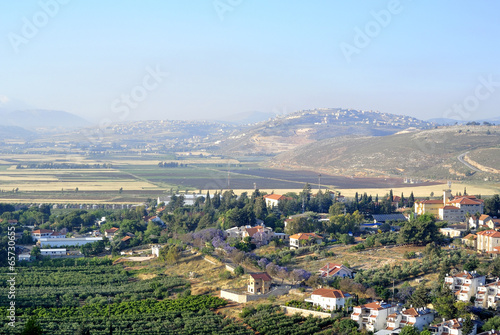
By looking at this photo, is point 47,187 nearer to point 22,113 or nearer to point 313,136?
point 313,136

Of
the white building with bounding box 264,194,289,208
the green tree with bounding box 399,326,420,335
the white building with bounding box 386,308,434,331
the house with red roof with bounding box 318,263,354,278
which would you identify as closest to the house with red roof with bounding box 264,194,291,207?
the white building with bounding box 264,194,289,208

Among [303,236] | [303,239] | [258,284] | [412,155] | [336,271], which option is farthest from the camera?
[412,155]

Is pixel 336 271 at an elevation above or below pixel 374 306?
below

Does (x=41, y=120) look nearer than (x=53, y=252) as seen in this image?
No

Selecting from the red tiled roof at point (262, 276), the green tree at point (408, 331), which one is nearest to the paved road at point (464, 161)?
the red tiled roof at point (262, 276)

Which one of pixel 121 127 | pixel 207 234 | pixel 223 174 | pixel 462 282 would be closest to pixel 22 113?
pixel 121 127

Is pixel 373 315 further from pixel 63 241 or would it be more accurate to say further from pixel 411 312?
pixel 63 241

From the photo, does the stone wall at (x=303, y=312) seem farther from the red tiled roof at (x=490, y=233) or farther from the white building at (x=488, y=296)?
the red tiled roof at (x=490, y=233)

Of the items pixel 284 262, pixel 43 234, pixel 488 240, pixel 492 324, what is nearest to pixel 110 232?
pixel 43 234
